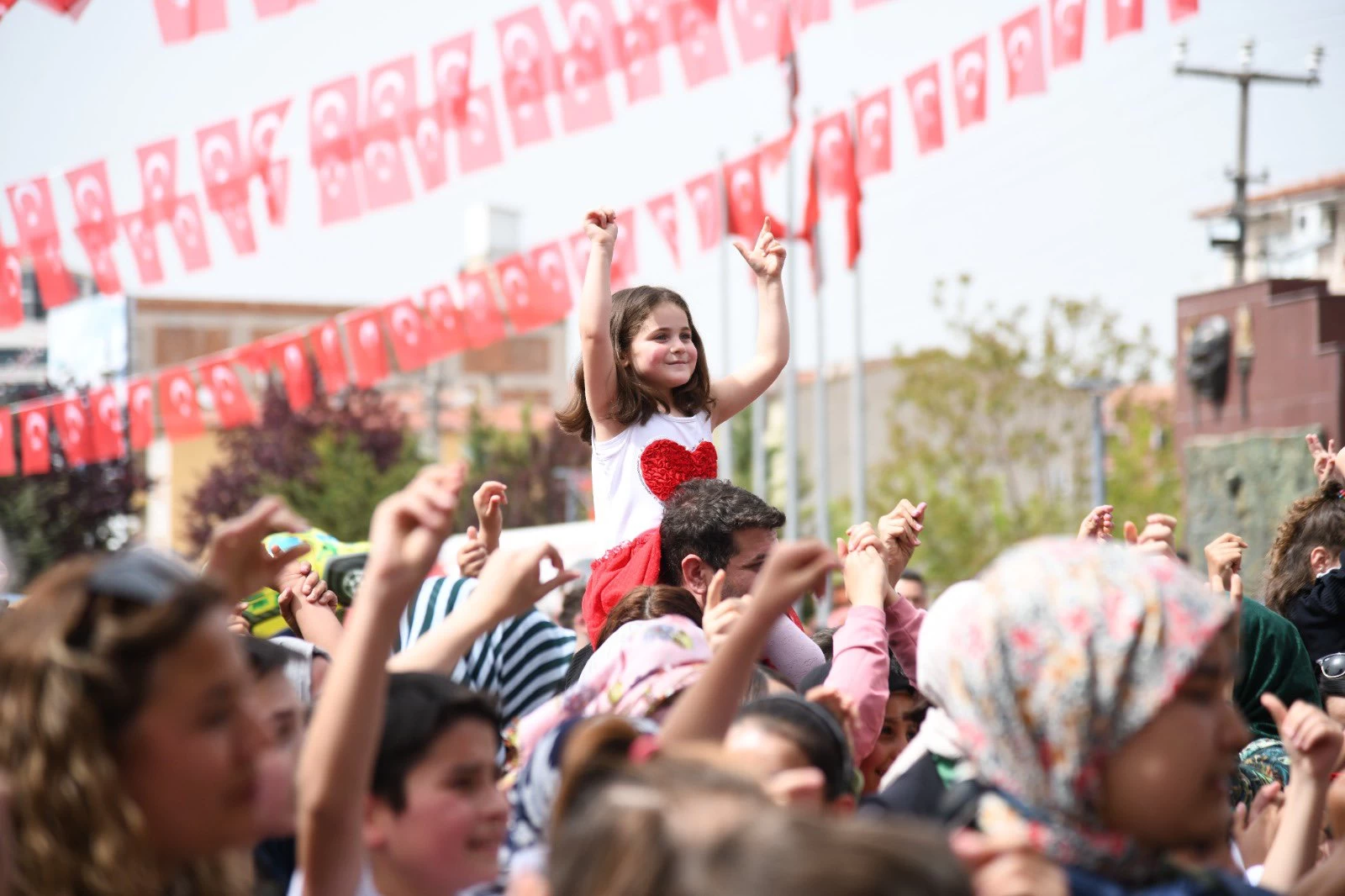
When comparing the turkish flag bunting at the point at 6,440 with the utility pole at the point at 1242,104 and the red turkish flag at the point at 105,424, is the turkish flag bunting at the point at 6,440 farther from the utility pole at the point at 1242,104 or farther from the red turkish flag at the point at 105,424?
the utility pole at the point at 1242,104

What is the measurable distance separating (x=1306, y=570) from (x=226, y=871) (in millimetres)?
4025

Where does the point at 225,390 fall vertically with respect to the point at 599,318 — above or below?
below

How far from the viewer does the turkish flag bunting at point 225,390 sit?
1261cm

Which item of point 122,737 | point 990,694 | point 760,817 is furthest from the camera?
point 990,694

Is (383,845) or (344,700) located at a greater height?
(344,700)

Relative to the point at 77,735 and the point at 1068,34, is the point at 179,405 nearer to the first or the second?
the point at 1068,34

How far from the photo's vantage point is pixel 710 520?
4.52 metres

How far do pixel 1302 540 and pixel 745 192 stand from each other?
7015mm

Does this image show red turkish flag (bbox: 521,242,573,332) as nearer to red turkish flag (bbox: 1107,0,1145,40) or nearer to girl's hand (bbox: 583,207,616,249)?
red turkish flag (bbox: 1107,0,1145,40)

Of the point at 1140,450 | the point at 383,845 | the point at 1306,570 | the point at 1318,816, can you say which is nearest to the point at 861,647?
the point at 1318,816

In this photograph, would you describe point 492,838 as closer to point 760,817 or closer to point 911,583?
point 760,817

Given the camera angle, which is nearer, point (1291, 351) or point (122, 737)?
point (122, 737)

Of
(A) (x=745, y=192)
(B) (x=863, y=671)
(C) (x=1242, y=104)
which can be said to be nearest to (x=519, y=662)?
(B) (x=863, y=671)

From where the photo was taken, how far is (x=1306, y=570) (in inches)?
207
